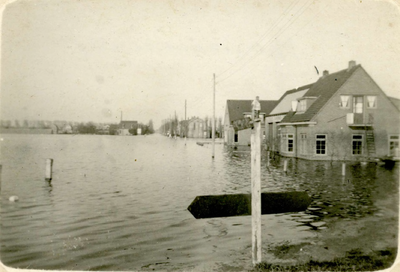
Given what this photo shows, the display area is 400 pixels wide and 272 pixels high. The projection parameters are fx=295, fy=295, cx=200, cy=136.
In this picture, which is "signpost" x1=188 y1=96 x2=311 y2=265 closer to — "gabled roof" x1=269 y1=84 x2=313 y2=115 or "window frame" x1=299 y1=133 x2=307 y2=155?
"window frame" x1=299 y1=133 x2=307 y2=155

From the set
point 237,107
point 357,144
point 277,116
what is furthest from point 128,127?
point 357,144

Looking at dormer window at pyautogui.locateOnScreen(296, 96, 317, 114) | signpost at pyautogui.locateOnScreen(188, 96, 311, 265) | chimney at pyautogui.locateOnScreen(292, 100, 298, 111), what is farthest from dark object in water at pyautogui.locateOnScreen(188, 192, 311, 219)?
chimney at pyautogui.locateOnScreen(292, 100, 298, 111)

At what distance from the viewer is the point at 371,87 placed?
20422 mm

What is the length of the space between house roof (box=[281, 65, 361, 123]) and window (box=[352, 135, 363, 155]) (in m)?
3.31

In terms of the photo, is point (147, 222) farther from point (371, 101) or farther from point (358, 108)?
point (371, 101)

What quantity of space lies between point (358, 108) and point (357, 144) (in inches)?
102

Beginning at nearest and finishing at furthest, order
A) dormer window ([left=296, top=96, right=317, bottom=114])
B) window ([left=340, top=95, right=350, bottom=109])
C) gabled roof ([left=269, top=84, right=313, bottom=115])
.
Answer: window ([left=340, top=95, right=350, bottom=109]) < dormer window ([left=296, top=96, right=317, bottom=114]) < gabled roof ([left=269, top=84, right=313, bottom=115])

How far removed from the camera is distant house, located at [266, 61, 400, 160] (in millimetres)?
19844

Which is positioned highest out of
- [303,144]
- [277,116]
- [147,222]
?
[277,116]

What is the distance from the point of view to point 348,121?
21.1 m

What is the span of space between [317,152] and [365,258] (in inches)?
745

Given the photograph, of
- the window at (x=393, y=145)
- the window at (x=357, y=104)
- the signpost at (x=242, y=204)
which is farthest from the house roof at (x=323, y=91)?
the signpost at (x=242, y=204)

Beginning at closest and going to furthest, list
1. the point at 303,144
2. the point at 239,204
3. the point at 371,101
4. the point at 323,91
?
the point at 239,204, the point at 371,101, the point at 323,91, the point at 303,144

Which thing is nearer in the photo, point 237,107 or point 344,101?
point 344,101
